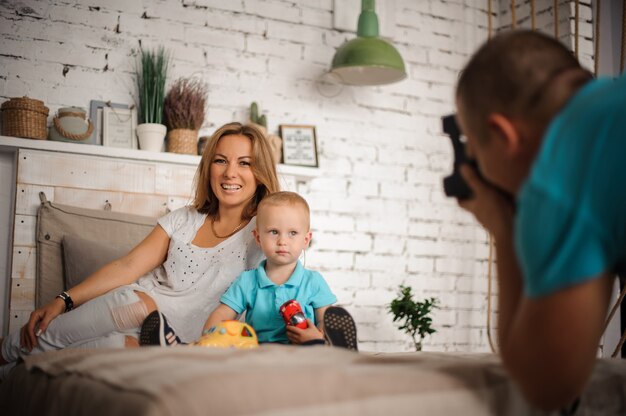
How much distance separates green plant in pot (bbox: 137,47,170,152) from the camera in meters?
3.23

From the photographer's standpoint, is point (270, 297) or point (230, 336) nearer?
point (230, 336)

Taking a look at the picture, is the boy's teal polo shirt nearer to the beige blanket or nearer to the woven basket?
the beige blanket

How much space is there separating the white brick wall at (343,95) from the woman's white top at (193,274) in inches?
51.4

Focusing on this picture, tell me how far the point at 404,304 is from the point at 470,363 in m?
2.52

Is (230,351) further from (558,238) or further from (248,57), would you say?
(248,57)

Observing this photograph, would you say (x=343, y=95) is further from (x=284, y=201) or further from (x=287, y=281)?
(x=287, y=281)

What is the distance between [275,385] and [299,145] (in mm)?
2931

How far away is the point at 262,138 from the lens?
2520 mm

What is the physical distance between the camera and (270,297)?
211 cm

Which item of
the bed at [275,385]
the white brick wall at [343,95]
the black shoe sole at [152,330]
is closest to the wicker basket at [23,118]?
the white brick wall at [343,95]

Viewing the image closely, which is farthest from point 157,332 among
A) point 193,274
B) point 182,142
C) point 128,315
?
point 182,142

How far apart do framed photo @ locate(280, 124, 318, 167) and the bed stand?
2.47 metres

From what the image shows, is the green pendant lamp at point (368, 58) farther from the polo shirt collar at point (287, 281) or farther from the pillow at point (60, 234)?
the polo shirt collar at point (287, 281)

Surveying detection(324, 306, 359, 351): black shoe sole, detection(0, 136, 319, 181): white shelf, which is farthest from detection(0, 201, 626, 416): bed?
detection(0, 136, 319, 181): white shelf
